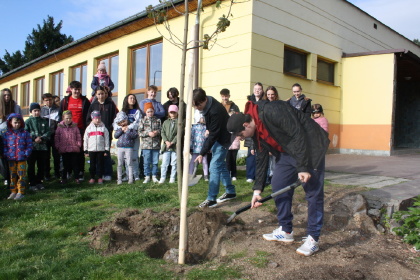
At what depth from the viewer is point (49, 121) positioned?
7559mm

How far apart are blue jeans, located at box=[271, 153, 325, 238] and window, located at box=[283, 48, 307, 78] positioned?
7351 millimetres

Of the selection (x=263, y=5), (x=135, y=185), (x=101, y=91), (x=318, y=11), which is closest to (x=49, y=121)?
(x=101, y=91)

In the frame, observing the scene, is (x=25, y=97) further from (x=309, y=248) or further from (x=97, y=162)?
(x=309, y=248)

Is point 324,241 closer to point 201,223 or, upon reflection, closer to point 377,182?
point 201,223

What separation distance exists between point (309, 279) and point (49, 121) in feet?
21.4

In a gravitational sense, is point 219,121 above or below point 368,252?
above

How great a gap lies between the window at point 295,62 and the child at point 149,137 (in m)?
5.12

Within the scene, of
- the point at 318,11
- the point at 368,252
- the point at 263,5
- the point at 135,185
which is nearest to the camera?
the point at 368,252

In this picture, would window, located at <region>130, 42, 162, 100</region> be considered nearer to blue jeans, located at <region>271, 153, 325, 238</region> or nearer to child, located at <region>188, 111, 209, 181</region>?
child, located at <region>188, 111, 209, 181</region>

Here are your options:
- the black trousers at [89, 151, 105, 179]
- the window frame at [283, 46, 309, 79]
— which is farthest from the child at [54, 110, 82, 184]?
the window frame at [283, 46, 309, 79]

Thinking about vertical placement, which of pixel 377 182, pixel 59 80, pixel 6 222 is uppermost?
pixel 59 80

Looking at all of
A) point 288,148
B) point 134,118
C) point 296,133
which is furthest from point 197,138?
point 296,133

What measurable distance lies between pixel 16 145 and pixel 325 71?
390 inches

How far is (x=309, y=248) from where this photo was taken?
342 centimetres
